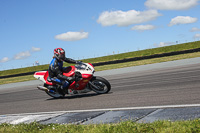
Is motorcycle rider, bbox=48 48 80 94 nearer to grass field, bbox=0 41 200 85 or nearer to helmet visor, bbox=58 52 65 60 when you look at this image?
helmet visor, bbox=58 52 65 60

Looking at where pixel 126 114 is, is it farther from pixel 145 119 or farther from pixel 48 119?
pixel 48 119

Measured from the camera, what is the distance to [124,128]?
4.59m

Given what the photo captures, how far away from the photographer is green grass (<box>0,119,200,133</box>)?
13.7 ft

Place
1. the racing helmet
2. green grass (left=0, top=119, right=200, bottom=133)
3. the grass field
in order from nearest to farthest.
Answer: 1. green grass (left=0, top=119, right=200, bottom=133)
2. the racing helmet
3. the grass field

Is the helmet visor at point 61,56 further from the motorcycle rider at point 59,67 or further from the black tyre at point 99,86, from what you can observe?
the black tyre at point 99,86

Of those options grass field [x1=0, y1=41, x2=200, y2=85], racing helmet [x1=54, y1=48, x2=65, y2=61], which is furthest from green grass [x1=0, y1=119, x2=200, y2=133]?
grass field [x1=0, y1=41, x2=200, y2=85]

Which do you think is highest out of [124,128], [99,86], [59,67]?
[59,67]

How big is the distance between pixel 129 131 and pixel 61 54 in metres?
5.61

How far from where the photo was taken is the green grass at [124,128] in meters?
4.16

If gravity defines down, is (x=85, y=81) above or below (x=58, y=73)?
below

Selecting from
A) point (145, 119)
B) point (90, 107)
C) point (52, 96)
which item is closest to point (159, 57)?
point (52, 96)

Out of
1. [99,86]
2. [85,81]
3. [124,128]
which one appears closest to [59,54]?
[85,81]

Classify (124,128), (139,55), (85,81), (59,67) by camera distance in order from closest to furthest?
(124,128)
(85,81)
(59,67)
(139,55)

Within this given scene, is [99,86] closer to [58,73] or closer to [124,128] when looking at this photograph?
[58,73]
